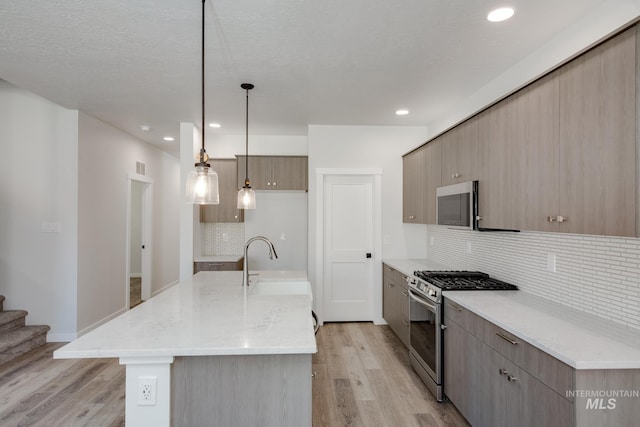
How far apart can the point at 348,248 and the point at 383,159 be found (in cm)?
131

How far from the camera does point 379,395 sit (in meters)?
2.73

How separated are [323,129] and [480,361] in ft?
10.8

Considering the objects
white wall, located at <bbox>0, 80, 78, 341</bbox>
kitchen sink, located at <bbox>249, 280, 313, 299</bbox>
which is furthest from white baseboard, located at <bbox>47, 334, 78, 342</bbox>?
kitchen sink, located at <bbox>249, 280, 313, 299</bbox>

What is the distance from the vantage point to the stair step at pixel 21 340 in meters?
3.30

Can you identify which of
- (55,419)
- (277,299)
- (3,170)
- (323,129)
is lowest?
(55,419)

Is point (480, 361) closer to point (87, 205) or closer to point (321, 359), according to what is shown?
point (321, 359)

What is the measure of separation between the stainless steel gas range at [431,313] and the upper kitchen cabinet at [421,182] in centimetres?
75

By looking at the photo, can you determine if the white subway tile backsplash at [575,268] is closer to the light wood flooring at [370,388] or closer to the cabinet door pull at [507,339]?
the cabinet door pull at [507,339]

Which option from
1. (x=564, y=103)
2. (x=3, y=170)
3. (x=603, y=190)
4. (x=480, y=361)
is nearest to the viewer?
(x=603, y=190)

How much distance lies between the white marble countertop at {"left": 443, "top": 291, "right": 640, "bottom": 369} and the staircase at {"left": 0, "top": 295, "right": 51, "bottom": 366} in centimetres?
426

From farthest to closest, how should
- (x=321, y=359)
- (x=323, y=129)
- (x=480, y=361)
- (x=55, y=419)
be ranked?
(x=323, y=129) → (x=321, y=359) → (x=55, y=419) → (x=480, y=361)

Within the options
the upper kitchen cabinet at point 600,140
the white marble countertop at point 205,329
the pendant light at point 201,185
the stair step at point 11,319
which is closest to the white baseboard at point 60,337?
the stair step at point 11,319

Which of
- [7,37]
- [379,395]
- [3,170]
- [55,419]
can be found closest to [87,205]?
[3,170]

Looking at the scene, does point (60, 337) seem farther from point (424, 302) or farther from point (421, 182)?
point (421, 182)
